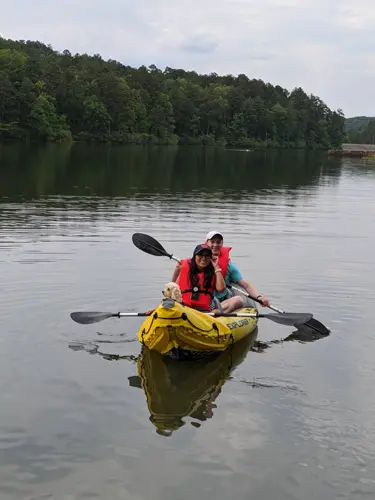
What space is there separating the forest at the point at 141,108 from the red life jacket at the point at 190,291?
7800 cm

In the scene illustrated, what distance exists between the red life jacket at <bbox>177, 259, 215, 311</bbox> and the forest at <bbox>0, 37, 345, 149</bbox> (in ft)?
256

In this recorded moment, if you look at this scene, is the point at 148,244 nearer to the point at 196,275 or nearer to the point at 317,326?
the point at 196,275

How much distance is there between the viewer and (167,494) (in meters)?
6.02

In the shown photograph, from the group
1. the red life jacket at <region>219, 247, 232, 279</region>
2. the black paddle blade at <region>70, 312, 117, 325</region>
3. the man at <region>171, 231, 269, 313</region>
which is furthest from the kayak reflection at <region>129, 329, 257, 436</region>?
the red life jacket at <region>219, 247, 232, 279</region>

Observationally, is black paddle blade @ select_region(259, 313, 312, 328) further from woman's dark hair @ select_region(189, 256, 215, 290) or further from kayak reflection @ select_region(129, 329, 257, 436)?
woman's dark hair @ select_region(189, 256, 215, 290)

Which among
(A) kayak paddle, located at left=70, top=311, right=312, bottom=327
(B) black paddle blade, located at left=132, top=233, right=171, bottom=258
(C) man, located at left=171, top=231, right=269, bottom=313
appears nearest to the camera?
(A) kayak paddle, located at left=70, top=311, right=312, bottom=327

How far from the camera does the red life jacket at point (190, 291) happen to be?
10.3m

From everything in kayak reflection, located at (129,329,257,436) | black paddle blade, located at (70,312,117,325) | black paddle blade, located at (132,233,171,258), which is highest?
black paddle blade, located at (132,233,171,258)

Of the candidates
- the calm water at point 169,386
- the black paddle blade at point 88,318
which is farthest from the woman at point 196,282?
the black paddle blade at point 88,318

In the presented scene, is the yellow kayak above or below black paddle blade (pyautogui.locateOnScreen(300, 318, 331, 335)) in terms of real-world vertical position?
above

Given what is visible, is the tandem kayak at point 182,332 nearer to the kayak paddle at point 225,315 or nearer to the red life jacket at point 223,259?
the kayak paddle at point 225,315

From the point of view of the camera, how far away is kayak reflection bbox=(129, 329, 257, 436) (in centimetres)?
777

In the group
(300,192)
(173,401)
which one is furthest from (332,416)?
(300,192)

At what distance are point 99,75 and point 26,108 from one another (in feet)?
79.9
